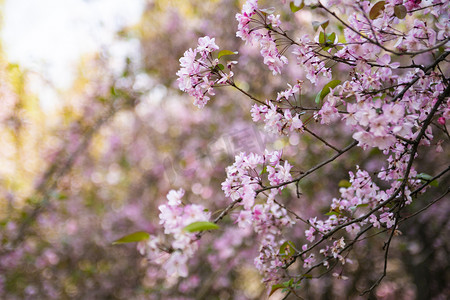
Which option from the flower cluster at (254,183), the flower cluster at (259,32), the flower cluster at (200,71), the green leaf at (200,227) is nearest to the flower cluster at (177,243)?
the green leaf at (200,227)

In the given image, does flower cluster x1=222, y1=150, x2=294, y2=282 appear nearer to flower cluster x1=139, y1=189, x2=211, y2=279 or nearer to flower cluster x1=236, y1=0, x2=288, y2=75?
flower cluster x1=139, y1=189, x2=211, y2=279

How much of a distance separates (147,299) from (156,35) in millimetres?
3139

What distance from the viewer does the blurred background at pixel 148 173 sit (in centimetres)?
339

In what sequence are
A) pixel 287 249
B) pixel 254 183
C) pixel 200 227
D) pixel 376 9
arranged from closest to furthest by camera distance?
pixel 200 227 → pixel 376 9 → pixel 254 183 → pixel 287 249

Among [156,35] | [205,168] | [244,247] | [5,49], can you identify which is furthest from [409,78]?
[5,49]

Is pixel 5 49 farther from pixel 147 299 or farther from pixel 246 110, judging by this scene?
pixel 147 299

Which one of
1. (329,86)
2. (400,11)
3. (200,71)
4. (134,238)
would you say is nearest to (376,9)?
(400,11)

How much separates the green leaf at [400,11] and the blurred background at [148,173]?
1.64m

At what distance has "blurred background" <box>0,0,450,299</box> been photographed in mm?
3393

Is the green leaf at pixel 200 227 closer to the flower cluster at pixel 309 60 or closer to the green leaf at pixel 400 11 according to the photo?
the flower cluster at pixel 309 60

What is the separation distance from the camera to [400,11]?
1.11m

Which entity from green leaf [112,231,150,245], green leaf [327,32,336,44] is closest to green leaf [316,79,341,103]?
green leaf [327,32,336,44]

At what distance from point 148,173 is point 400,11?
424 cm

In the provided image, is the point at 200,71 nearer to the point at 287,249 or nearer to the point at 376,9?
the point at 376,9
